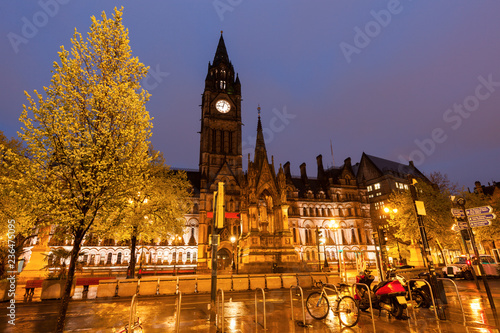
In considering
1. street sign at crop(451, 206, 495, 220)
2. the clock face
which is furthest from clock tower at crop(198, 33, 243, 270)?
street sign at crop(451, 206, 495, 220)

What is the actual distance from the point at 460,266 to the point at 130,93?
27868mm

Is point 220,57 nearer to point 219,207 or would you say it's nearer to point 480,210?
point 219,207

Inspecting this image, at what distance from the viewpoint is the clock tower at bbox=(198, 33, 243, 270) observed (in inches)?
1866

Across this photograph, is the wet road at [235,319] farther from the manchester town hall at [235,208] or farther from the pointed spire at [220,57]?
the pointed spire at [220,57]

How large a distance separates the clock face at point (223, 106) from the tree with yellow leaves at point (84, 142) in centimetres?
5465

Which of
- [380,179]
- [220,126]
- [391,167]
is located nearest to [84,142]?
[220,126]

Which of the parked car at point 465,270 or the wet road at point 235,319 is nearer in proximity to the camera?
the wet road at point 235,319

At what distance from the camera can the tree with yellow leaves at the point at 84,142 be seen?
7.80 m

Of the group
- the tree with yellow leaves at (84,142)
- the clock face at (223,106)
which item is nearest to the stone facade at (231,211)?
the clock face at (223,106)

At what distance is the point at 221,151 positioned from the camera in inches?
2359

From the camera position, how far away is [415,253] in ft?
96.5

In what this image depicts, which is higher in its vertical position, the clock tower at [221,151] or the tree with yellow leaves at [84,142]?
the clock tower at [221,151]

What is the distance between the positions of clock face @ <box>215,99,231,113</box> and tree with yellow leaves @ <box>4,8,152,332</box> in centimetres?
5465

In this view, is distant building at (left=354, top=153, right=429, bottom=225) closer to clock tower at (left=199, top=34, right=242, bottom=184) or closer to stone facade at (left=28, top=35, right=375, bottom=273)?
stone facade at (left=28, top=35, right=375, bottom=273)
